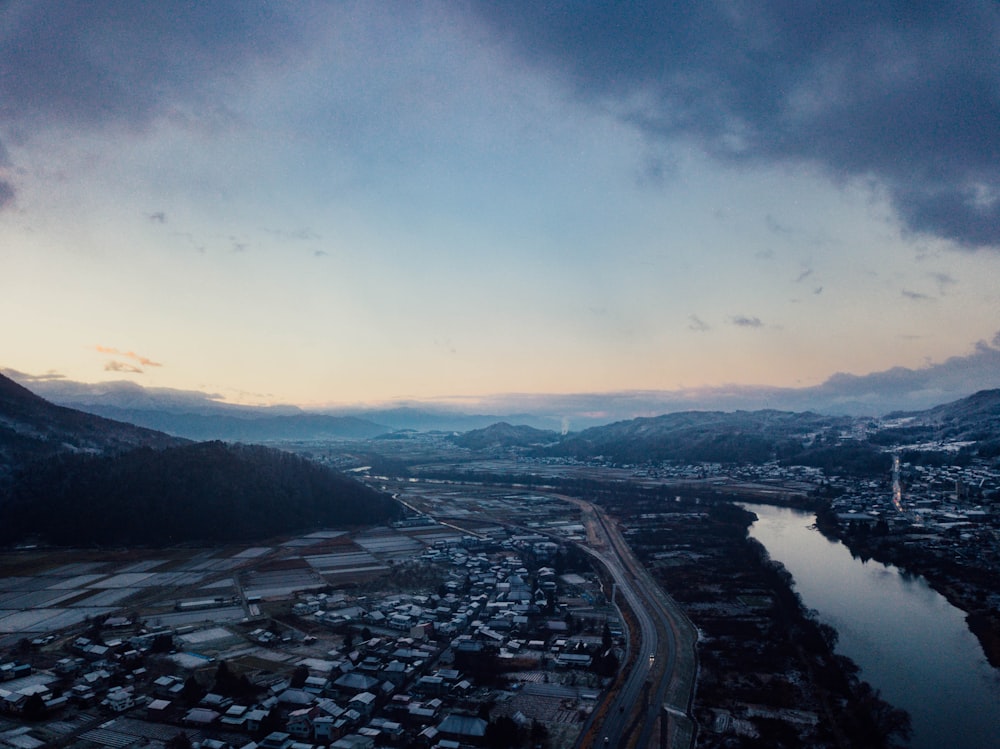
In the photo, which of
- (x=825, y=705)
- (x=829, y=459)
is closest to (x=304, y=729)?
(x=825, y=705)

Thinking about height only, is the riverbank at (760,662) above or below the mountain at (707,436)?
below

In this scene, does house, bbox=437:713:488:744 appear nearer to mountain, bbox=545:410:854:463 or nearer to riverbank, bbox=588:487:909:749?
riverbank, bbox=588:487:909:749

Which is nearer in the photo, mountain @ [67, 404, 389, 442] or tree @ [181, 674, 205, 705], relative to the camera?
tree @ [181, 674, 205, 705]

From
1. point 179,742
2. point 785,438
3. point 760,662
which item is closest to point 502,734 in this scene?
point 179,742

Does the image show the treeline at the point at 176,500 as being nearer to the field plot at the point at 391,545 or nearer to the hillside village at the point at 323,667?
the field plot at the point at 391,545

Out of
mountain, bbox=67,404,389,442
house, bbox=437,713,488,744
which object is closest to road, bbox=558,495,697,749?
house, bbox=437,713,488,744

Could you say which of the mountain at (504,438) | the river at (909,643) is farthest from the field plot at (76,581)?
the mountain at (504,438)
